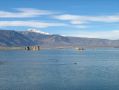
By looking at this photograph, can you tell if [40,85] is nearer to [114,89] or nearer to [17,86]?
[17,86]

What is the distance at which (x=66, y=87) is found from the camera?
43469 mm

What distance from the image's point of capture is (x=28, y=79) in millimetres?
51625

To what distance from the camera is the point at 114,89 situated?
42.2 meters

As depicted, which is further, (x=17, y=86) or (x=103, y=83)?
(x=103, y=83)

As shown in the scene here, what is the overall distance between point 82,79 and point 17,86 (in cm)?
1141

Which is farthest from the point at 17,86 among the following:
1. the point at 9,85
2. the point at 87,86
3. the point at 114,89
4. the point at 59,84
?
the point at 114,89

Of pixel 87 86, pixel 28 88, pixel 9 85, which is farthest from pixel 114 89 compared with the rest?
pixel 9 85

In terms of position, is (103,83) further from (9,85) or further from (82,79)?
(9,85)

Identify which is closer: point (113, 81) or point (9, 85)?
point (9, 85)

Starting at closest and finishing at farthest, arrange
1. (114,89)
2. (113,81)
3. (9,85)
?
(114,89), (9,85), (113,81)

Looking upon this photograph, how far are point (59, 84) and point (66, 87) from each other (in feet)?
9.39

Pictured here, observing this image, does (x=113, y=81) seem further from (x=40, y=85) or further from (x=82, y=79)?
(x=40, y=85)

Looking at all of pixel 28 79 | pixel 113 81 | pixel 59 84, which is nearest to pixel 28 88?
pixel 59 84

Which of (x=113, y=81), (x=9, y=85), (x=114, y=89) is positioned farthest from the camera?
(x=113, y=81)
